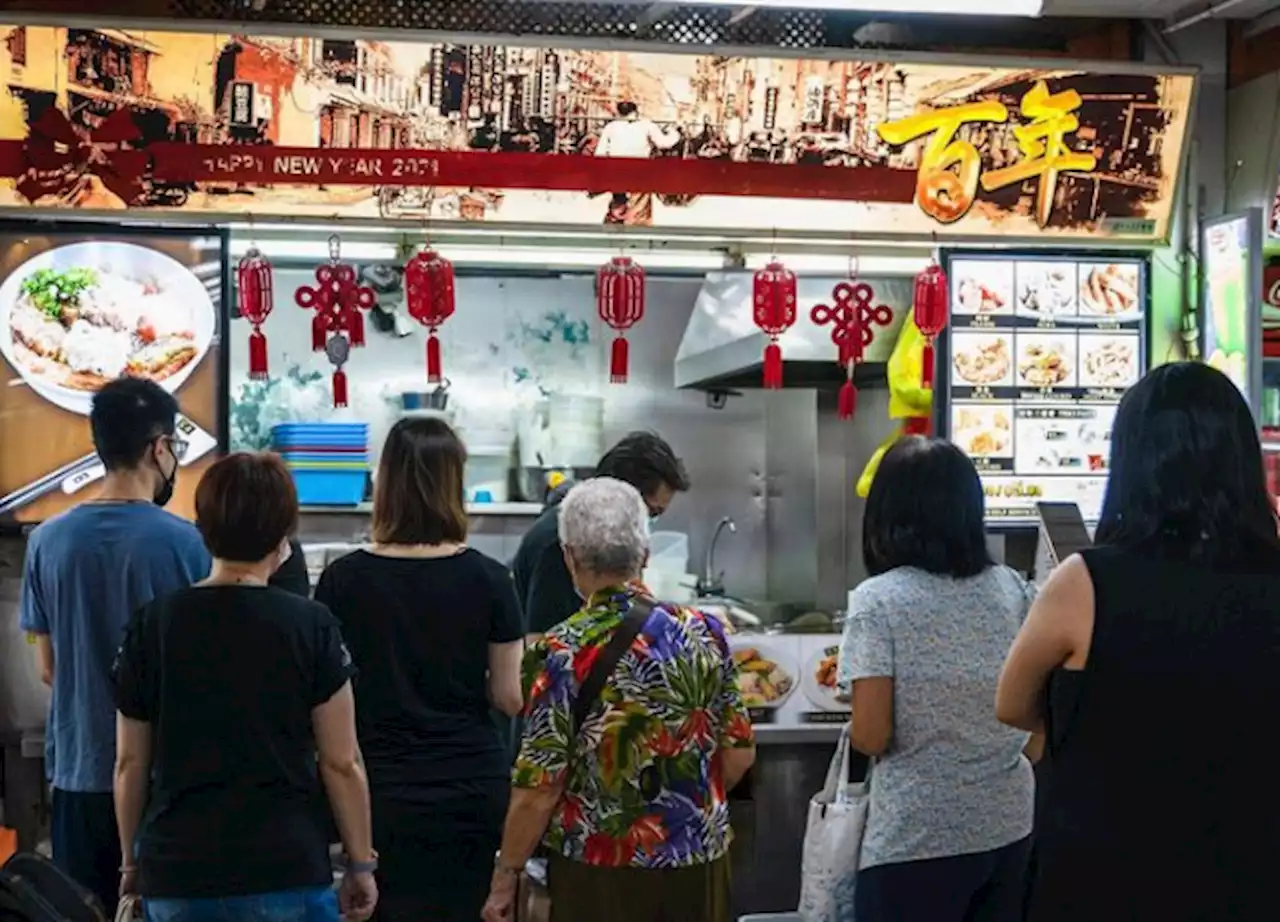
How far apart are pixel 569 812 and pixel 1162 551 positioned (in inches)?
54.1

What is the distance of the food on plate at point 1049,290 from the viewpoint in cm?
580

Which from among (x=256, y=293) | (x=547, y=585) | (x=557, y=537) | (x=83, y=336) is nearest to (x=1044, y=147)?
(x=557, y=537)

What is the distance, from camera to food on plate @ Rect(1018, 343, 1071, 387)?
580 centimetres

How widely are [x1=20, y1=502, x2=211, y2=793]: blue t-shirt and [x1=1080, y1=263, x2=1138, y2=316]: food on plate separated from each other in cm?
368

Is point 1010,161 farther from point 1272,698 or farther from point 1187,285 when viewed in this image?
point 1272,698

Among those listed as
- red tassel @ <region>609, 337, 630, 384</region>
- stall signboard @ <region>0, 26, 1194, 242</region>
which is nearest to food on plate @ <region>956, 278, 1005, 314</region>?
stall signboard @ <region>0, 26, 1194, 242</region>

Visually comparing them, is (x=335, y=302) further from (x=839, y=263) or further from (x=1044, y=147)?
(x=1044, y=147)

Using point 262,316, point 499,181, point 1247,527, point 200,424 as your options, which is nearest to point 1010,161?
point 499,181

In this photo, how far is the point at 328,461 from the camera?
675 centimetres

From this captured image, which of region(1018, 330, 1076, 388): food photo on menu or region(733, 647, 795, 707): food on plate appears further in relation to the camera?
region(1018, 330, 1076, 388): food photo on menu

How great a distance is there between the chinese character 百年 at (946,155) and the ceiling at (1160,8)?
18.5 inches

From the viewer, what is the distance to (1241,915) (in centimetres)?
230

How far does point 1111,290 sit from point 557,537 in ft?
8.93

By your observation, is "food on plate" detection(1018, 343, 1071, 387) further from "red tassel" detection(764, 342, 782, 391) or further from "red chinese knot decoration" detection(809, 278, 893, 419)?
"red tassel" detection(764, 342, 782, 391)
